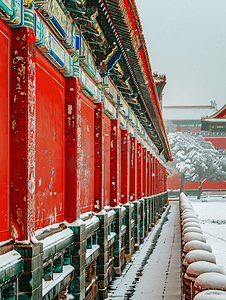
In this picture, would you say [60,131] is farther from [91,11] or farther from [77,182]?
[91,11]

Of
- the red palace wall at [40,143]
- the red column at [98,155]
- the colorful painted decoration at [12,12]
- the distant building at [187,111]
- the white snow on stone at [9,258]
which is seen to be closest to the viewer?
the white snow on stone at [9,258]

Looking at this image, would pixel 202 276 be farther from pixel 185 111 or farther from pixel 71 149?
pixel 185 111

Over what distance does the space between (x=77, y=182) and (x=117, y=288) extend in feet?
10.5

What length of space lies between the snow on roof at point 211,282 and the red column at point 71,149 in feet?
6.19

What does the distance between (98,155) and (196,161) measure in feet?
132

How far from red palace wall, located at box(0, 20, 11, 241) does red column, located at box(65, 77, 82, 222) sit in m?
1.70

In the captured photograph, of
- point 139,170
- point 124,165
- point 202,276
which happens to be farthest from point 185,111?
point 202,276

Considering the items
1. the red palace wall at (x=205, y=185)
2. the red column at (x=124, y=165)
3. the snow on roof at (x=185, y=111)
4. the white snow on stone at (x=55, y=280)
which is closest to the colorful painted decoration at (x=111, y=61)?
the white snow on stone at (x=55, y=280)

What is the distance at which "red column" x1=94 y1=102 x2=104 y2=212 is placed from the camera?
6.39 metres

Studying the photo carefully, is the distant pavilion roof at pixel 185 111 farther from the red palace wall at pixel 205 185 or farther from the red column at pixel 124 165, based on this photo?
the red column at pixel 124 165

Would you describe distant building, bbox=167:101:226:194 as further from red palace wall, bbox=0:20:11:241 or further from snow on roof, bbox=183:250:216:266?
red palace wall, bbox=0:20:11:241

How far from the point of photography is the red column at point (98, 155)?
639 cm

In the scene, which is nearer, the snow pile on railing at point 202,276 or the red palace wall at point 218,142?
the snow pile on railing at point 202,276

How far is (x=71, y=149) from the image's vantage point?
460 centimetres
